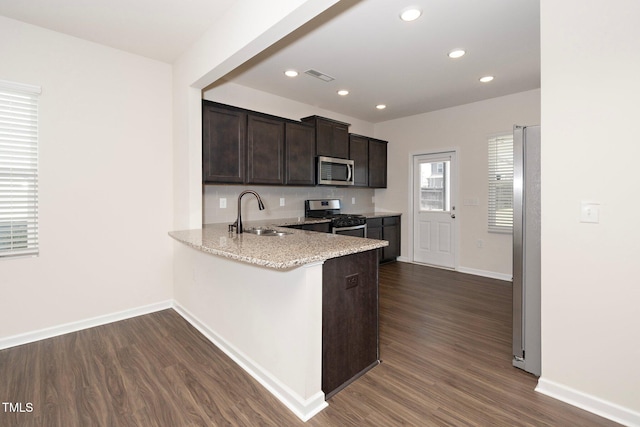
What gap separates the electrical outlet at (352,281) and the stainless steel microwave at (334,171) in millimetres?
2597

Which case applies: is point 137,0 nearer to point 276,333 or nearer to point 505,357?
point 276,333

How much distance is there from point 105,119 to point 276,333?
2623 millimetres

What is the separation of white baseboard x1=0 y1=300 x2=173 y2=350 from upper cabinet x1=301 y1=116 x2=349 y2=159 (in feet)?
9.34

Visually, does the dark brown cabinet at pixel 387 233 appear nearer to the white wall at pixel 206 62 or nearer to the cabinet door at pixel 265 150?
the cabinet door at pixel 265 150

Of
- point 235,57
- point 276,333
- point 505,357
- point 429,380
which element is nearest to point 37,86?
point 235,57

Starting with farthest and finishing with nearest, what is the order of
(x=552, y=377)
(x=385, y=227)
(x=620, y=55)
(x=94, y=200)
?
1. (x=385, y=227)
2. (x=94, y=200)
3. (x=552, y=377)
4. (x=620, y=55)

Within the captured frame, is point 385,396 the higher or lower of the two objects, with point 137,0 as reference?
lower

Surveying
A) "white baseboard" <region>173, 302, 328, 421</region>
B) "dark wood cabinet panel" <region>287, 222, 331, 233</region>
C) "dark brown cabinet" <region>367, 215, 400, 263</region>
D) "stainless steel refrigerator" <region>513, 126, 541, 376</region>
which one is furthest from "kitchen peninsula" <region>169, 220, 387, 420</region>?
"dark brown cabinet" <region>367, 215, 400, 263</region>

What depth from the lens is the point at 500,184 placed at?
4.51 m

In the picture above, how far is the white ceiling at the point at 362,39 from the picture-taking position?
2316mm

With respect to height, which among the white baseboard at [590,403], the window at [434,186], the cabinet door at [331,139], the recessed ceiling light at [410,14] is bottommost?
the white baseboard at [590,403]

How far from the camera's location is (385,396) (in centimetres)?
187

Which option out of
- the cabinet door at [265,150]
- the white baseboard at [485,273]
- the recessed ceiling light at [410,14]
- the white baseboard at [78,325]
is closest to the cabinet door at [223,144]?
the cabinet door at [265,150]

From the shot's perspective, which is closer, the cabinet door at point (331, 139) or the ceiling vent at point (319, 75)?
the ceiling vent at point (319, 75)
